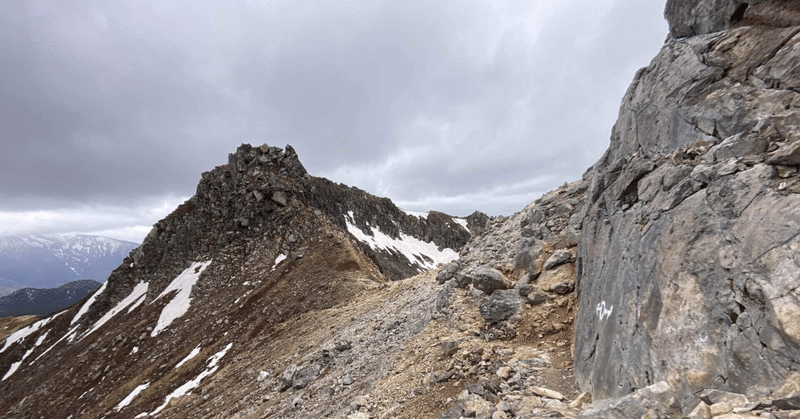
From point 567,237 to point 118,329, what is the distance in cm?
7004

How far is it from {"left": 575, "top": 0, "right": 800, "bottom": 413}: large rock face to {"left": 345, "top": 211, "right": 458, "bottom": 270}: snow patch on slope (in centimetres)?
7594

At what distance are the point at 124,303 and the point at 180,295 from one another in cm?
2140

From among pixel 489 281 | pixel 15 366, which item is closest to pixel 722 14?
pixel 489 281

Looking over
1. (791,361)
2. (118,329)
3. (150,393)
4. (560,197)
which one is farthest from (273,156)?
(791,361)

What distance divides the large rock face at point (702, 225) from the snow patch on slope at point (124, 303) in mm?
80735

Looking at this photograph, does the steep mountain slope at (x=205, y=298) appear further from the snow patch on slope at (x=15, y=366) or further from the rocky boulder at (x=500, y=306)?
the rocky boulder at (x=500, y=306)

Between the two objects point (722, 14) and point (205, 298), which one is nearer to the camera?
point (722, 14)

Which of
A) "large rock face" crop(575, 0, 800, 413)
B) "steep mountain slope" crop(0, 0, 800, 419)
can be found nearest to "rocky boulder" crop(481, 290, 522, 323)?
"steep mountain slope" crop(0, 0, 800, 419)

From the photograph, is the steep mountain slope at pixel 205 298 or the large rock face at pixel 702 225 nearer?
the large rock face at pixel 702 225

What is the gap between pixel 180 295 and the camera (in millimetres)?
56281

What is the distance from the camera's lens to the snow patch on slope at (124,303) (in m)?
63.9

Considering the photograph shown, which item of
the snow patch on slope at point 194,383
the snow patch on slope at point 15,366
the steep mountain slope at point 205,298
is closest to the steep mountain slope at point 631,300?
the snow patch on slope at point 194,383

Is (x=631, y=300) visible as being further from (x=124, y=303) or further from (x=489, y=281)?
(x=124, y=303)

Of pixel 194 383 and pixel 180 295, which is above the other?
pixel 180 295
